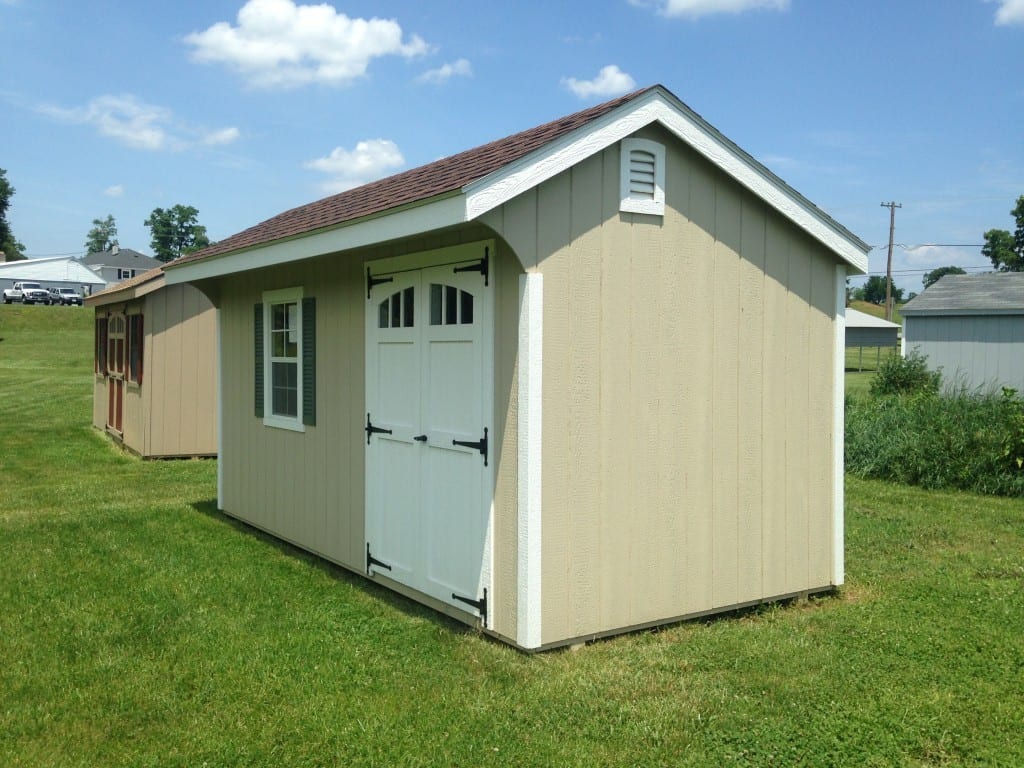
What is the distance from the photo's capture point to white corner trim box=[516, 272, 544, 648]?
192 inches

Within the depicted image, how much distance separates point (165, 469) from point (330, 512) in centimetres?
585

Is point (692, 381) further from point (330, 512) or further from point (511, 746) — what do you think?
point (330, 512)

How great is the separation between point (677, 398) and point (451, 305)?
1.43 m

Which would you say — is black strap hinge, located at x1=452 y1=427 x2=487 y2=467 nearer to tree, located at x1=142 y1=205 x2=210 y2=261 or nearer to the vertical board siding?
the vertical board siding

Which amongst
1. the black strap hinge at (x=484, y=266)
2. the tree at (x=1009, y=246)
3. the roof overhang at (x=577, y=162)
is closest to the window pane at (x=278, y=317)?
the roof overhang at (x=577, y=162)

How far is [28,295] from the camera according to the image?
48781 millimetres

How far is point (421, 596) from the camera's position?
594cm

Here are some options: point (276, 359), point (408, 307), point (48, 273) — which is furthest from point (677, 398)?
point (48, 273)

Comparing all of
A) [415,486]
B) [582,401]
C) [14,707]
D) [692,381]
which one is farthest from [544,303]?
[14,707]

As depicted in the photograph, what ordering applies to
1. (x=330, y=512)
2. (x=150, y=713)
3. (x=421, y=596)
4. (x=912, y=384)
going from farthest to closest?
(x=912, y=384), (x=330, y=512), (x=421, y=596), (x=150, y=713)

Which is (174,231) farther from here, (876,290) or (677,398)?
(677,398)

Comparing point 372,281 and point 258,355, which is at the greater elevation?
point 372,281

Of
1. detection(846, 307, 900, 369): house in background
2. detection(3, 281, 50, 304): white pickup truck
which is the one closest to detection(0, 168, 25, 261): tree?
detection(3, 281, 50, 304): white pickup truck

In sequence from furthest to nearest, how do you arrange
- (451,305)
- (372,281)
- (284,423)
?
1. (284,423)
2. (372,281)
3. (451,305)
